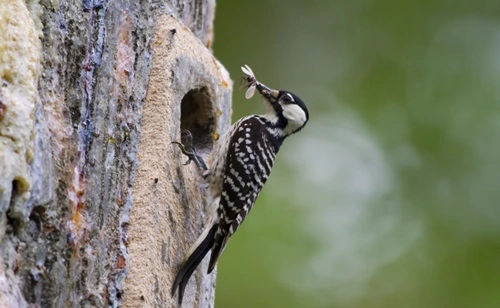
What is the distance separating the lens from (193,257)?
329cm

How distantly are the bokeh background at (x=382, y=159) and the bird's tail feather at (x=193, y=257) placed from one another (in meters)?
3.03

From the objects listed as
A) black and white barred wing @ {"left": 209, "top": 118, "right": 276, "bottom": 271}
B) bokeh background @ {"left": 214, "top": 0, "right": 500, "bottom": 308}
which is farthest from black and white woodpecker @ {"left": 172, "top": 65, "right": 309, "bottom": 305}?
bokeh background @ {"left": 214, "top": 0, "right": 500, "bottom": 308}

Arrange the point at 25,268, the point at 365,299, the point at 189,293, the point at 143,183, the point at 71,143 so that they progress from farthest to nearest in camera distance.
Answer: the point at 365,299
the point at 189,293
the point at 143,183
the point at 71,143
the point at 25,268

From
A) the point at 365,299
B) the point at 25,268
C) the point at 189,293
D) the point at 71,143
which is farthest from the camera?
the point at 365,299

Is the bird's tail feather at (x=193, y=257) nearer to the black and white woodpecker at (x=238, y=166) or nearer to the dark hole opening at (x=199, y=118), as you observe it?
the black and white woodpecker at (x=238, y=166)

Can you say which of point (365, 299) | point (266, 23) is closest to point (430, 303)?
point (365, 299)

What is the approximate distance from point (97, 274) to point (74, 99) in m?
0.52

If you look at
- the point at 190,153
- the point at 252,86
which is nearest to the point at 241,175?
the point at 190,153

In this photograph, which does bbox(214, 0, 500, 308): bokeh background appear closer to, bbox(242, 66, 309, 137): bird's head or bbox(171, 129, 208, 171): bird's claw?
bbox(242, 66, 309, 137): bird's head

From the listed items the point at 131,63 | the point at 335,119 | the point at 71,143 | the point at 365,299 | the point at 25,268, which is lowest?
the point at 25,268

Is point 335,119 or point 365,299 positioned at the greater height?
point 335,119

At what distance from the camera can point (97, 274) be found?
2803 millimetres

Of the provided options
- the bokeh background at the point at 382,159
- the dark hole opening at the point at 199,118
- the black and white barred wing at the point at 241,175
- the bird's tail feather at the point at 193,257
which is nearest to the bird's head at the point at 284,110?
the black and white barred wing at the point at 241,175

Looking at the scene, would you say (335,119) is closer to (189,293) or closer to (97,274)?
(189,293)
